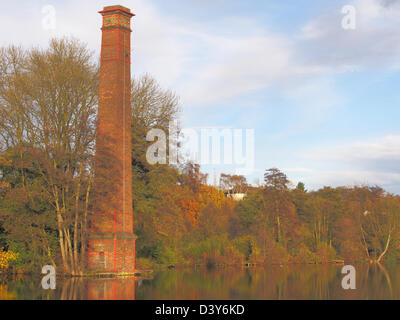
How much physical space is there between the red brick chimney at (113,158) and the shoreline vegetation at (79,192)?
540mm

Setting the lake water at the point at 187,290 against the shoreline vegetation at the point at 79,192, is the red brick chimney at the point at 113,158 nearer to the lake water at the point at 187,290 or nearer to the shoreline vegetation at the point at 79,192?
the shoreline vegetation at the point at 79,192

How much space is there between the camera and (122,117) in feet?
104

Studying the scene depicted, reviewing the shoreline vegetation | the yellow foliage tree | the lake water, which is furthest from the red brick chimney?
the yellow foliage tree

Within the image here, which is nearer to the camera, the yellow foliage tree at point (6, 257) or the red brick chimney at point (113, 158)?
→ the red brick chimney at point (113, 158)

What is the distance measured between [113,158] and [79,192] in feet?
8.54

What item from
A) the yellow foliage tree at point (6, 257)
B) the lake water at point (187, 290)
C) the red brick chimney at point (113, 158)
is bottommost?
the lake water at point (187, 290)

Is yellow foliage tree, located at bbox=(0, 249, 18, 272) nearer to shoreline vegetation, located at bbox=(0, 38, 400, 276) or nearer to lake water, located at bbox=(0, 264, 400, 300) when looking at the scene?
shoreline vegetation, located at bbox=(0, 38, 400, 276)

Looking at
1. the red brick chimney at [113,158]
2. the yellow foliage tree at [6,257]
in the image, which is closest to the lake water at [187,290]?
the red brick chimney at [113,158]

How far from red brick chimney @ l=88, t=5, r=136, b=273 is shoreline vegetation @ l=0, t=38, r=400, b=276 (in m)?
0.54

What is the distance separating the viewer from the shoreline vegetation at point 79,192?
1235 inches

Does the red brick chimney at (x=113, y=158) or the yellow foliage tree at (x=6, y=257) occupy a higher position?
the red brick chimney at (x=113, y=158)

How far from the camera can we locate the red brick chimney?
1212 inches

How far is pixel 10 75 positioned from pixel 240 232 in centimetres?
2542
